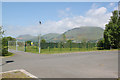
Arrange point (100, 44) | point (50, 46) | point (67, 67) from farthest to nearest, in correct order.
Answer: point (100, 44)
point (50, 46)
point (67, 67)

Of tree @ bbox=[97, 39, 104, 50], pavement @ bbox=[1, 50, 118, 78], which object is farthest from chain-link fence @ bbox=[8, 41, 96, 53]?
pavement @ bbox=[1, 50, 118, 78]

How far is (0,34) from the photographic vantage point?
457 inches

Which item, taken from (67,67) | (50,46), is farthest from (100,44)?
(67,67)

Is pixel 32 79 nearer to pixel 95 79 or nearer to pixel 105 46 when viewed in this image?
pixel 95 79

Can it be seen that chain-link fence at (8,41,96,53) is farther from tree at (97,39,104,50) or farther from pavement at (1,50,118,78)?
pavement at (1,50,118,78)

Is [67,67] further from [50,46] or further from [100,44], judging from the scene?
[100,44]

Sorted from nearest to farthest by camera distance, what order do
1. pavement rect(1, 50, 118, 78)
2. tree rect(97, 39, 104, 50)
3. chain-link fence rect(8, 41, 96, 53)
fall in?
1. pavement rect(1, 50, 118, 78)
2. chain-link fence rect(8, 41, 96, 53)
3. tree rect(97, 39, 104, 50)

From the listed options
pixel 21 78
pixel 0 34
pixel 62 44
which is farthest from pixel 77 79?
pixel 62 44

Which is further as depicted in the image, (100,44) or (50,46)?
(100,44)

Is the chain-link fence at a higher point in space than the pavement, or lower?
higher

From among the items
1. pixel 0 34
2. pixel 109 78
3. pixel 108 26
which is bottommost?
pixel 109 78

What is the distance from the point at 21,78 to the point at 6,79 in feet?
1.97

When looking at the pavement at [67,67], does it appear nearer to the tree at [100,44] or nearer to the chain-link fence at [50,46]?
the chain-link fence at [50,46]

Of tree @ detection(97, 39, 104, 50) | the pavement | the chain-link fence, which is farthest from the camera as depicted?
tree @ detection(97, 39, 104, 50)
